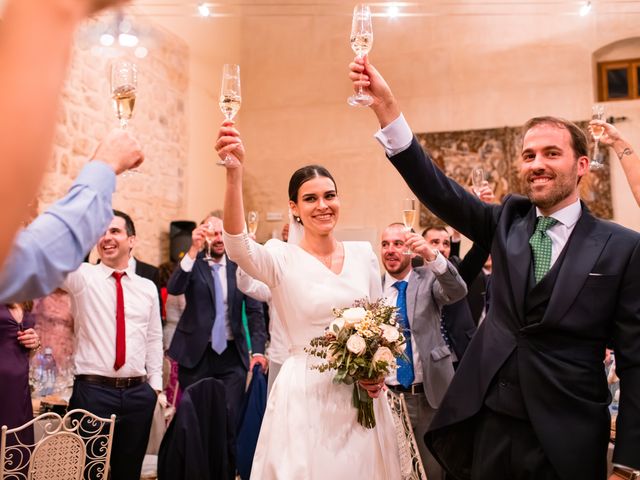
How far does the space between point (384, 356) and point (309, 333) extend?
40 centimetres

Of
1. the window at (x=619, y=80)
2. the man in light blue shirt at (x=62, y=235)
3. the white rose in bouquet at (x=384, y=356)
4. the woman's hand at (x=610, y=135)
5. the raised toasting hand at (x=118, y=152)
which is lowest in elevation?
the white rose in bouquet at (x=384, y=356)

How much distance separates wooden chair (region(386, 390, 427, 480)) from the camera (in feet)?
8.82

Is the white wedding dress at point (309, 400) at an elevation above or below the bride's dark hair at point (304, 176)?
below

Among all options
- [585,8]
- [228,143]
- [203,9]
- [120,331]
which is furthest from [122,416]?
[585,8]

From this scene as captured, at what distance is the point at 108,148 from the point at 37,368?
12.3 feet

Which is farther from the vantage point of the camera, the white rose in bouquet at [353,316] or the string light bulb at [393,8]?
the string light bulb at [393,8]

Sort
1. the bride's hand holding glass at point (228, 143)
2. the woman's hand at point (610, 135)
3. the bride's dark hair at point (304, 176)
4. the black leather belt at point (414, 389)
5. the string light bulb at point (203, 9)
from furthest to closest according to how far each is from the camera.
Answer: the string light bulb at point (203, 9)
the black leather belt at point (414, 389)
the woman's hand at point (610, 135)
the bride's dark hair at point (304, 176)
the bride's hand holding glass at point (228, 143)

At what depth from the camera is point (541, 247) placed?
→ 2.13m

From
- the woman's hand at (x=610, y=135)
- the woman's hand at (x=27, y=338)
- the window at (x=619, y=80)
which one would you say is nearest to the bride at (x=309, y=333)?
the woman's hand at (x=610, y=135)

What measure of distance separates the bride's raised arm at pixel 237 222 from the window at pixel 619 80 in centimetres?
784

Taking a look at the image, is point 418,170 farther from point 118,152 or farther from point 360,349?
point 118,152

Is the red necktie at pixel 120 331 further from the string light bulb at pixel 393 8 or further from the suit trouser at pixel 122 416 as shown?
the string light bulb at pixel 393 8

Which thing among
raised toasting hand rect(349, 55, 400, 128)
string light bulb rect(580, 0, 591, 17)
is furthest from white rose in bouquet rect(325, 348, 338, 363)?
string light bulb rect(580, 0, 591, 17)

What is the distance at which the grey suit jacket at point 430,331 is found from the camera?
3.67 metres
